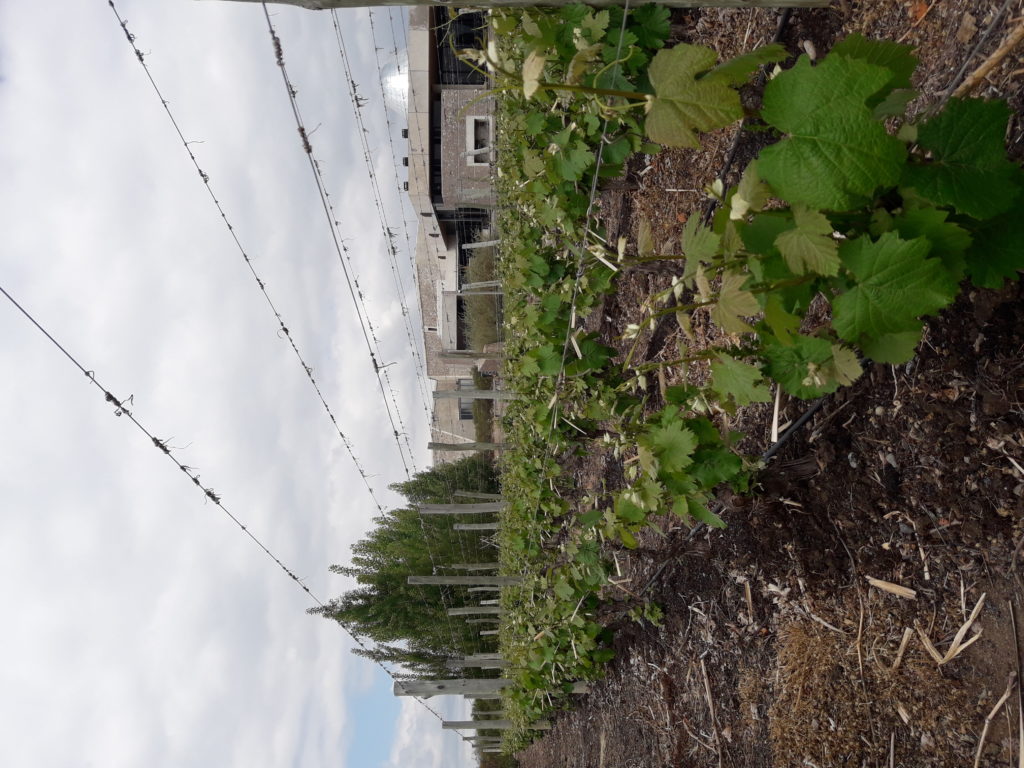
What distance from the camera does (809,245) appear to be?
1.31m

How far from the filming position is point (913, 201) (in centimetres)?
130

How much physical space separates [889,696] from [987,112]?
185cm

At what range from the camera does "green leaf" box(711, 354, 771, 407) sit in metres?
1.72

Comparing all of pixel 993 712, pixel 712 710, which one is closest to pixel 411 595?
pixel 712 710

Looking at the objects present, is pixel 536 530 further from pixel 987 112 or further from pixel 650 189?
pixel 987 112

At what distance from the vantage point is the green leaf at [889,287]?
122 centimetres

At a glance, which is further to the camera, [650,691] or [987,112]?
[650,691]

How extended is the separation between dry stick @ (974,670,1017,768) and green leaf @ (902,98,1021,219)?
4.48 feet

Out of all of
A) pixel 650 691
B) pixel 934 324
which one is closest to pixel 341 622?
pixel 650 691

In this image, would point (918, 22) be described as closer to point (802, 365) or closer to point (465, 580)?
point (802, 365)

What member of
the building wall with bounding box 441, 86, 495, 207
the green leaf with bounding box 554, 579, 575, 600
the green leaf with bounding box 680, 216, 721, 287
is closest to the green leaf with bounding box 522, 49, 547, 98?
the green leaf with bounding box 680, 216, 721, 287

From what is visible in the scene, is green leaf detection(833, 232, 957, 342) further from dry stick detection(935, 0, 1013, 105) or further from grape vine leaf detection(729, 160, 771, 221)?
dry stick detection(935, 0, 1013, 105)

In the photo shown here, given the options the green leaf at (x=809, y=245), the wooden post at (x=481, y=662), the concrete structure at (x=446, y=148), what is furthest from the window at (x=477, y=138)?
the green leaf at (x=809, y=245)

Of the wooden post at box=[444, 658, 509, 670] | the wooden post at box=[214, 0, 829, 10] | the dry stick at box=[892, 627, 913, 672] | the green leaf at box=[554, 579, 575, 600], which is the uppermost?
the wooden post at box=[214, 0, 829, 10]
